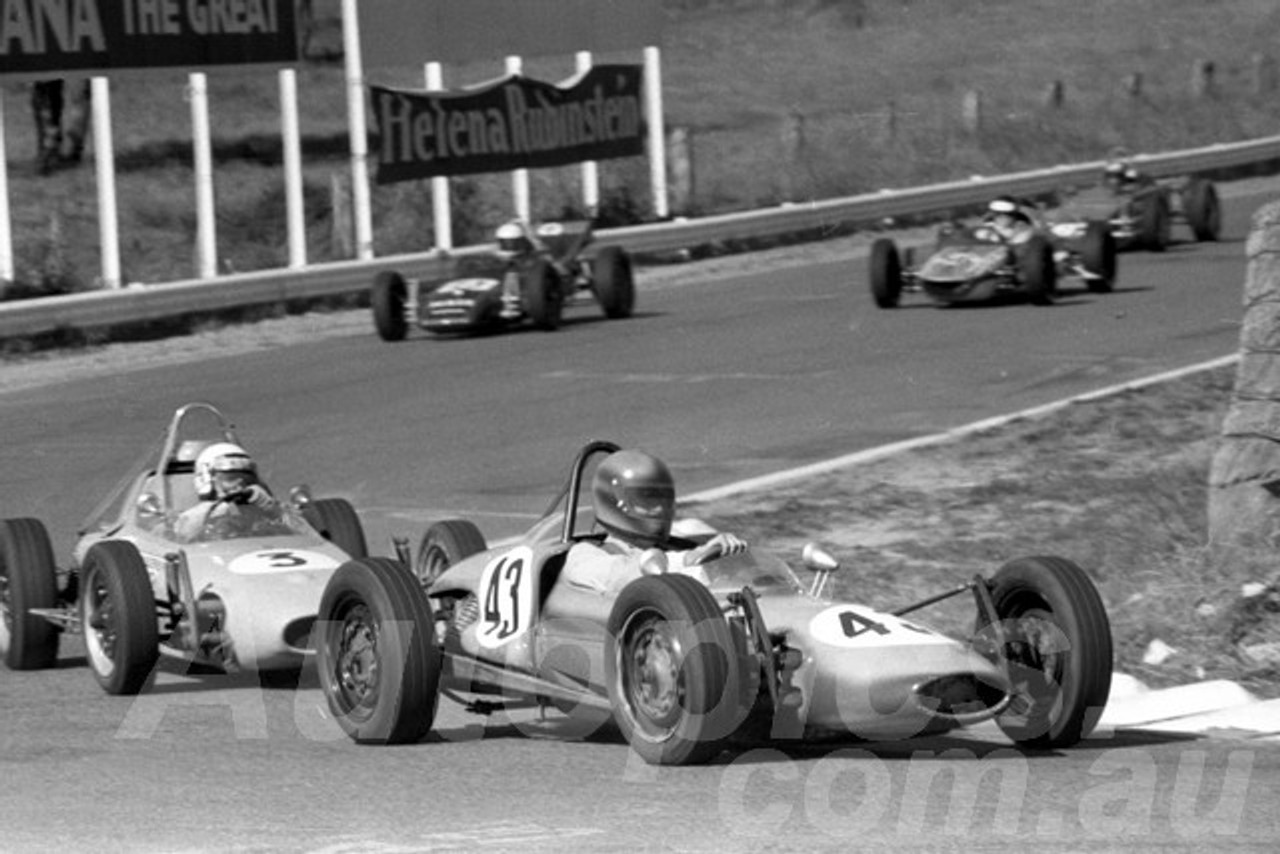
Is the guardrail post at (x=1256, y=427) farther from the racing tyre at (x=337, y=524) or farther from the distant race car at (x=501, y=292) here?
the distant race car at (x=501, y=292)

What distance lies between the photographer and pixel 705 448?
56.5 feet

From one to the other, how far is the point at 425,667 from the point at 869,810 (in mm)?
1887

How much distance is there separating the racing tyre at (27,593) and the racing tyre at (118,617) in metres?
0.43

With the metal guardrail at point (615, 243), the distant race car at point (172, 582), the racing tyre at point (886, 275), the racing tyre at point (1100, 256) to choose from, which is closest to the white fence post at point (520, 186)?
the metal guardrail at point (615, 243)

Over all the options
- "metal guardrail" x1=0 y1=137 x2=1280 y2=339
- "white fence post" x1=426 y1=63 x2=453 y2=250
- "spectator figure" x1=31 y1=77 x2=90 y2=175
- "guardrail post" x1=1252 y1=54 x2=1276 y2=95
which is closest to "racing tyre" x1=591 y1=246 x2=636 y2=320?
"metal guardrail" x1=0 y1=137 x2=1280 y2=339

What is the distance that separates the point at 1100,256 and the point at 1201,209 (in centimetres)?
494

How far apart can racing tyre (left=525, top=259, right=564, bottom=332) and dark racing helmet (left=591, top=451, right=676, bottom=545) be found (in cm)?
1390

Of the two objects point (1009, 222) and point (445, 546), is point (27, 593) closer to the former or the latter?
point (445, 546)

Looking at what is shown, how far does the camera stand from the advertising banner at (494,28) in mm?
28891

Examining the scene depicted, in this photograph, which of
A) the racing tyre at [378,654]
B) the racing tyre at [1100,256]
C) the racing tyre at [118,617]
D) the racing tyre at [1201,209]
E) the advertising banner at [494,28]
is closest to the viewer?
the racing tyre at [378,654]

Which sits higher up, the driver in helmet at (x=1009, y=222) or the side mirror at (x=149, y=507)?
the driver in helmet at (x=1009, y=222)

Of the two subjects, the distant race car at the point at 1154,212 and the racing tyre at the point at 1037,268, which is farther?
the distant race car at the point at 1154,212

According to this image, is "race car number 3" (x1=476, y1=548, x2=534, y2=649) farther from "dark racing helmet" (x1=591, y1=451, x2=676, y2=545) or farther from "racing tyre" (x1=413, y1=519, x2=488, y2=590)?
"racing tyre" (x1=413, y1=519, x2=488, y2=590)

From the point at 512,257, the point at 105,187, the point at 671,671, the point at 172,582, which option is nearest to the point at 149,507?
the point at 172,582
